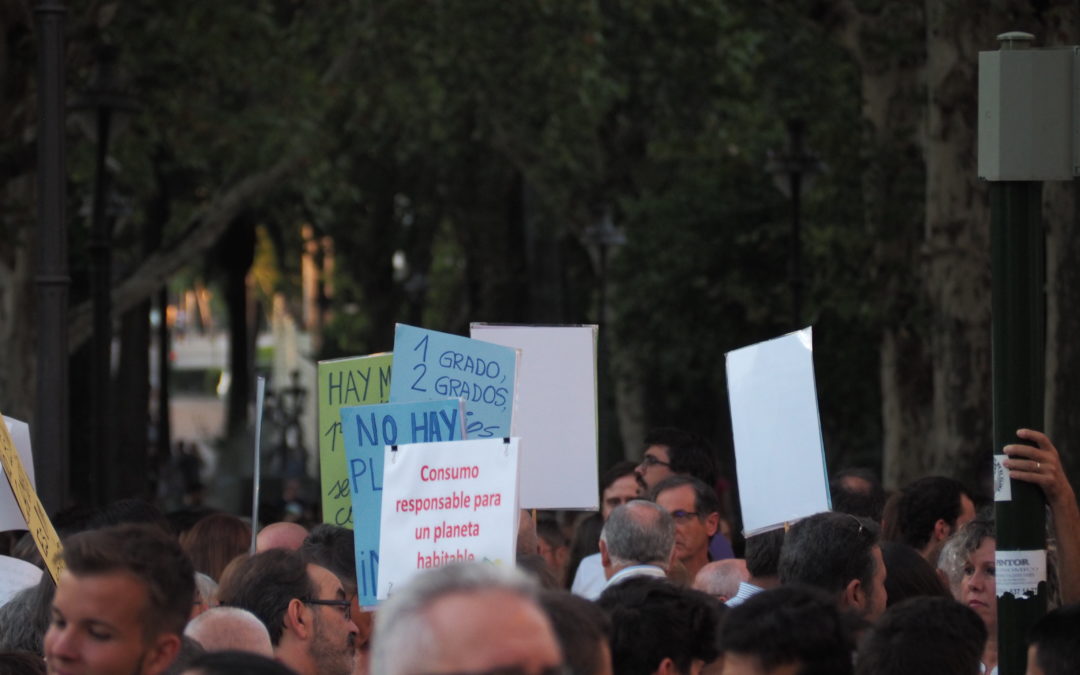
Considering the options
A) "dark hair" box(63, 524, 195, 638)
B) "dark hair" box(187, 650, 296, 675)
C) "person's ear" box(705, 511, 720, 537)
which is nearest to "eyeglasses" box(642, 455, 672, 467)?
"person's ear" box(705, 511, 720, 537)

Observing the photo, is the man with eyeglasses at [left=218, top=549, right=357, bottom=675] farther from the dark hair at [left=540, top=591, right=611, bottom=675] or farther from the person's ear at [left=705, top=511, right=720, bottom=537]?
the person's ear at [left=705, top=511, right=720, bottom=537]

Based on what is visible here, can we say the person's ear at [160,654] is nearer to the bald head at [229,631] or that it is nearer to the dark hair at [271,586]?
the bald head at [229,631]

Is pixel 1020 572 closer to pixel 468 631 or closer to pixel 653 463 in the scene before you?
pixel 468 631

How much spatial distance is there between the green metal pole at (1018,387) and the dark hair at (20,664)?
2515 mm

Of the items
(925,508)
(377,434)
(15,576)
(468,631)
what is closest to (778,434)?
(925,508)

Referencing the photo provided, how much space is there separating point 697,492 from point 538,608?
5027mm

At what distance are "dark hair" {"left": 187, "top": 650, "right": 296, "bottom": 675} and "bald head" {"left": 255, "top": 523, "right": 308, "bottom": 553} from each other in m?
3.35

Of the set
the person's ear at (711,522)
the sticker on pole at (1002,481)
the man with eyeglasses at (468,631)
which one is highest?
the sticker on pole at (1002,481)

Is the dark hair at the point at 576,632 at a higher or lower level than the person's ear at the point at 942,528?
higher

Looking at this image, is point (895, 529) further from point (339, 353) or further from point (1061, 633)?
point (339, 353)

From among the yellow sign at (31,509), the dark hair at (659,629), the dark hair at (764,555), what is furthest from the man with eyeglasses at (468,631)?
the dark hair at (764,555)

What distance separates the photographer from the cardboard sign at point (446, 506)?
17.8ft

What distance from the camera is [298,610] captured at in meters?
5.54

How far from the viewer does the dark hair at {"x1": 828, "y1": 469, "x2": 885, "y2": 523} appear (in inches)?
310
